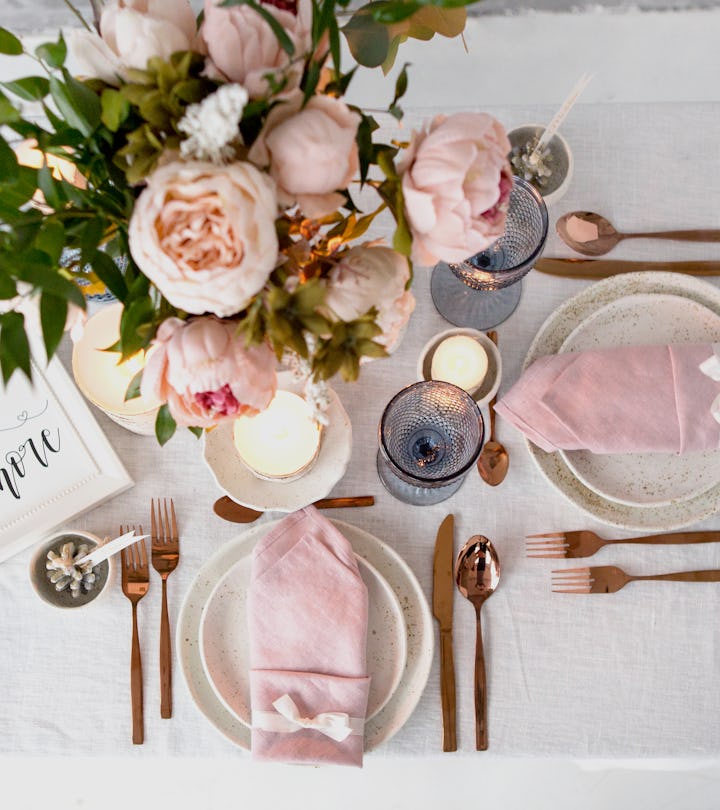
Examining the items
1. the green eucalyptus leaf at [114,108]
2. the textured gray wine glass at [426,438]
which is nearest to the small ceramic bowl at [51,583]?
the textured gray wine glass at [426,438]

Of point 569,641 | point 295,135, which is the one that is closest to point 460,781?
point 569,641

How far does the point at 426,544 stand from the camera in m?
0.84

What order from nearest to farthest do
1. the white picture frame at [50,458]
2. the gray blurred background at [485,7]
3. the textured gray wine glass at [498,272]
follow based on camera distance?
the textured gray wine glass at [498,272]
the white picture frame at [50,458]
the gray blurred background at [485,7]

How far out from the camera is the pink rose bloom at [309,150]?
39cm

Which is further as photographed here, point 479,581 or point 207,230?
point 479,581

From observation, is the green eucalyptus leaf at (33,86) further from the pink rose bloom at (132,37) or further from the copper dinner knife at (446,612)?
the copper dinner knife at (446,612)

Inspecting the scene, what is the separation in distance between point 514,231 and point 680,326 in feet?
0.75

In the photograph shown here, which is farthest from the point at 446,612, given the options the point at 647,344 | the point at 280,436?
the point at 647,344

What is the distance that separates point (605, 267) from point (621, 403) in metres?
0.18

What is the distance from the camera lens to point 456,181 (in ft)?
1.32

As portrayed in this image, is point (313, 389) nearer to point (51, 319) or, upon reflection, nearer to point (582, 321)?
point (51, 319)

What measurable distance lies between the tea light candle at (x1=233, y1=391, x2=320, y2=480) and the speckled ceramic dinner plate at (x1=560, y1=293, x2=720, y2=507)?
0.28 meters

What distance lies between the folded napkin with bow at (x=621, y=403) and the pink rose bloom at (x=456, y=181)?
1.21 feet

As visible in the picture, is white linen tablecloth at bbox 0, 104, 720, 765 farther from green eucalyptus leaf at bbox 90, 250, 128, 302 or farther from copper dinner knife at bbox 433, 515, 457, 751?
green eucalyptus leaf at bbox 90, 250, 128, 302
